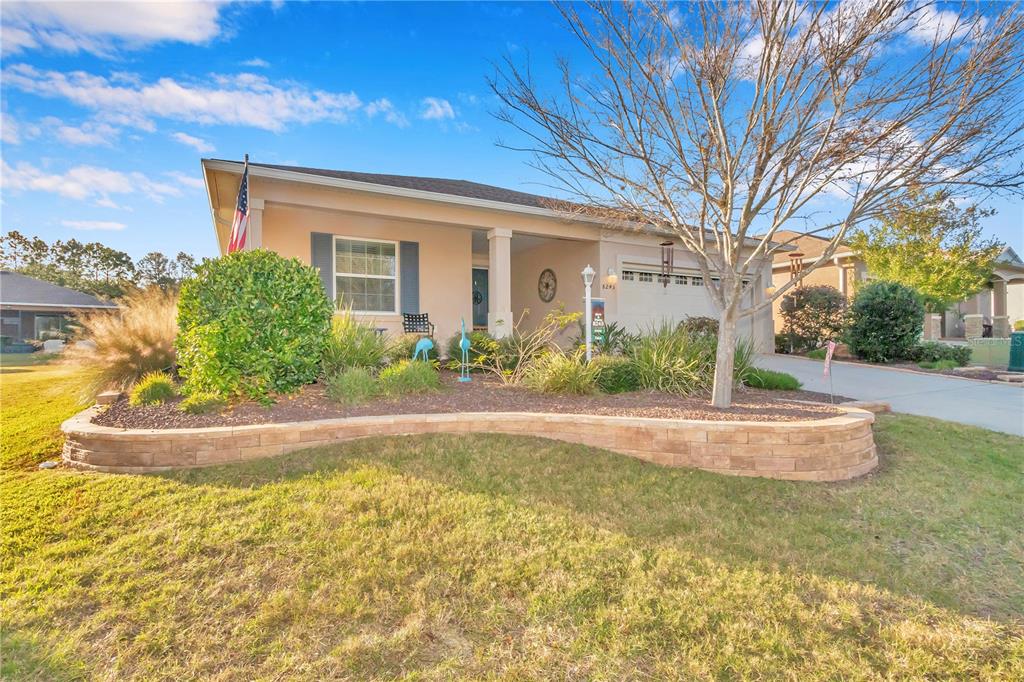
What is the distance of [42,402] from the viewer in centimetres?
628

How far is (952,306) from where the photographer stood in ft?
51.8

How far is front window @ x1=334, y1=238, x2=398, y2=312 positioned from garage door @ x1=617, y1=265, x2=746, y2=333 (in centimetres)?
506

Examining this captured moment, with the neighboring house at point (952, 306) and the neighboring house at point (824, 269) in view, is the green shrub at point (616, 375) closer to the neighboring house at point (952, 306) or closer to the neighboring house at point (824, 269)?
the neighboring house at point (952, 306)

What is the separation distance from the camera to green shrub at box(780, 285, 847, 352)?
1141 cm

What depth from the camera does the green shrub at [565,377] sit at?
204 inches

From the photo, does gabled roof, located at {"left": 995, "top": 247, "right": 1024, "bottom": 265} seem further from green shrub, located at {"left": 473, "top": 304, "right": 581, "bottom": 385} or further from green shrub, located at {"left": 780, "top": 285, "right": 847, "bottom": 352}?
green shrub, located at {"left": 473, "top": 304, "right": 581, "bottom": 385}

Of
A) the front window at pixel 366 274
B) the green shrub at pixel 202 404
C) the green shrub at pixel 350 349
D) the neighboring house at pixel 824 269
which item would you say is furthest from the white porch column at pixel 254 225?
the neighboring house at pixel 824 269

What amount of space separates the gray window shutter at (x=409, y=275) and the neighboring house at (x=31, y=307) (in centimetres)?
1762

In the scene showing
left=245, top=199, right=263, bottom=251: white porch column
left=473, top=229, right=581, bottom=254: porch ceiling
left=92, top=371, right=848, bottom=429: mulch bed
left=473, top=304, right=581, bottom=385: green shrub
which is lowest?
left=92, top=371, right=848, bottom=429: mulch bed

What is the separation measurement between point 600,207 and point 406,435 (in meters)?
4.37

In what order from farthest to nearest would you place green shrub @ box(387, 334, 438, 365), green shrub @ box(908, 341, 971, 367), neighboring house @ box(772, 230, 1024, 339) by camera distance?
neighboring house @ box(772, 230, 1024, 339) → green shrub @ box(908, 341, 971, 367) → green shrub @ box(387, 334, 438, 365)

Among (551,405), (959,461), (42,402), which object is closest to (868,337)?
(959,461)

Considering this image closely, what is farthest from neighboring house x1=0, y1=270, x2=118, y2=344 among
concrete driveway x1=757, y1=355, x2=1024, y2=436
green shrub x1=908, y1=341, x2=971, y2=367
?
green shrub x1=908, y1=341, x2=971, y2=367

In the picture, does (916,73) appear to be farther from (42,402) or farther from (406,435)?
(42,402)
